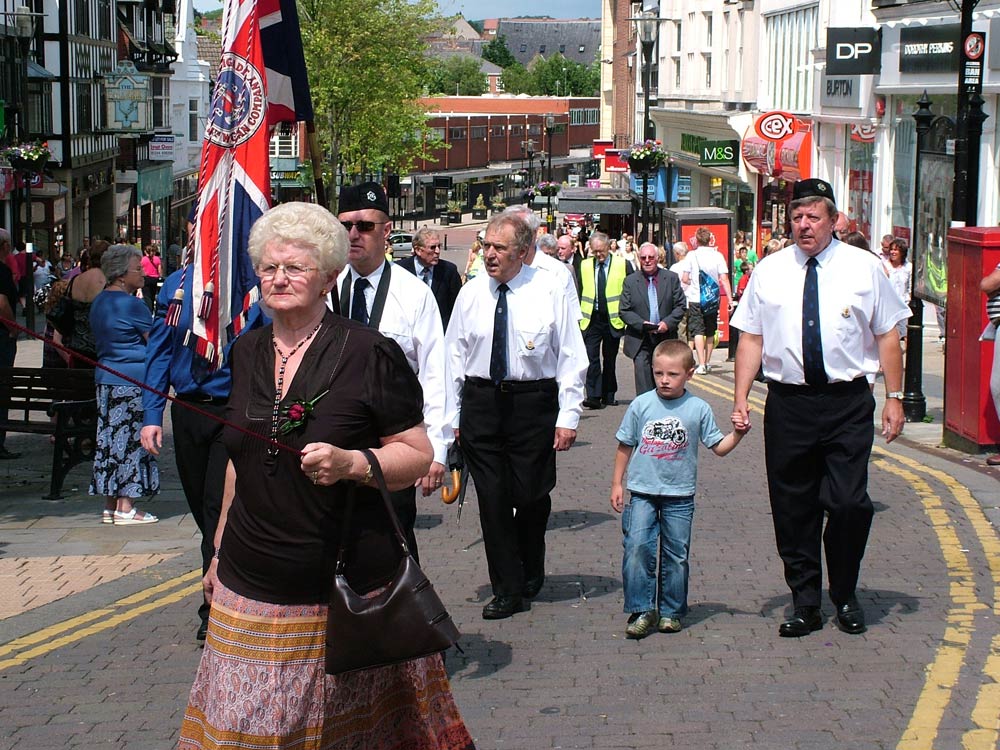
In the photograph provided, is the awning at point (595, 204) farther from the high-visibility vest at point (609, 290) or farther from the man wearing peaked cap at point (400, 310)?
the man wearing peaked cap at point (400, 310)

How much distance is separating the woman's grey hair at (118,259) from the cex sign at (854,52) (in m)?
19.8

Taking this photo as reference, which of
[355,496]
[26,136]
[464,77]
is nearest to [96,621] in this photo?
[355,496]

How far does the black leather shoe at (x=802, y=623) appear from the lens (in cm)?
676

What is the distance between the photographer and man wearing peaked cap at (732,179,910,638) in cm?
666

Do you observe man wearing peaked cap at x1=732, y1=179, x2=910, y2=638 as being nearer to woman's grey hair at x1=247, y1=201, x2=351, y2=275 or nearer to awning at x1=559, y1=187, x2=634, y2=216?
Result: woman's grey hair at x1=247, y1=201, x2=351, y2=275

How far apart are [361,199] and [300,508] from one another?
248 centimetres

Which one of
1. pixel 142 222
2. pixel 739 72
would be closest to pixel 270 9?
pixel 739 72

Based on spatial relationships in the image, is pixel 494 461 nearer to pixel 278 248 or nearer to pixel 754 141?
pixel 278 248

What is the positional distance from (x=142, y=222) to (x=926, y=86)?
3623 cm

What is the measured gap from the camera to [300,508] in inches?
161

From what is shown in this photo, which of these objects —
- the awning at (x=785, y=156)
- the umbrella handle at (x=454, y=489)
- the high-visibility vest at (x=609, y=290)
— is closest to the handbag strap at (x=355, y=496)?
the umbrella handle at (x=454, y=489)

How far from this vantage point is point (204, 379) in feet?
22.0

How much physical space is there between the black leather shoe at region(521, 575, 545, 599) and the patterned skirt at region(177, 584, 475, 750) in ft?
10.9

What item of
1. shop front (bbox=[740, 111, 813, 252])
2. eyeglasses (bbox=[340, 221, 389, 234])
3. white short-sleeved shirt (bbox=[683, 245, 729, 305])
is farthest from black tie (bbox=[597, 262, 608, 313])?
shop front (bbox=[740, 111, 813, 252])
